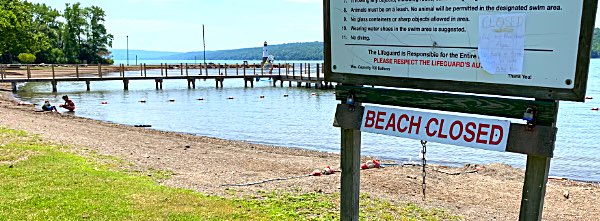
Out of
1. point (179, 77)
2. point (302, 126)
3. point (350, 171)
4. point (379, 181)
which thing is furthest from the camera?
point (179, 77)

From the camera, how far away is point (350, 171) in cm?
397

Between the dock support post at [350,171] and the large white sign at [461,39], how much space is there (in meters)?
0.54

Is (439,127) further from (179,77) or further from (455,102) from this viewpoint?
→ (179,77)

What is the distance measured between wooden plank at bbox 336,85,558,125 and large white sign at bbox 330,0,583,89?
127 millimetres

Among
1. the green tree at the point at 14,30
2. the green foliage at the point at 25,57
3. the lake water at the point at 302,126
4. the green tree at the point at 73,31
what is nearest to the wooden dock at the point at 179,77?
the green tree at the point at 14,30

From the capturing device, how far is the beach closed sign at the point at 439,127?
10.1 feet

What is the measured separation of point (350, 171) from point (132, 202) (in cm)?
283

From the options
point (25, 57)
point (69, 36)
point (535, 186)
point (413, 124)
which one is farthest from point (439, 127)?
point (69, 36)

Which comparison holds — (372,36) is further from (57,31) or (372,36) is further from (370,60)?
(57,31)

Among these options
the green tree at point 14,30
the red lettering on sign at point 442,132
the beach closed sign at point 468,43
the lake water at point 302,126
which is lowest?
the lake water at point 302,126

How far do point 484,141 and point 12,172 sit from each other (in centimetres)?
630

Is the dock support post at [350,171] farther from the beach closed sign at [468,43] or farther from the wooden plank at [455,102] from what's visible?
the beach closed sign at [468,43]

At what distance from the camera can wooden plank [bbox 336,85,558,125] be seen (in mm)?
2916

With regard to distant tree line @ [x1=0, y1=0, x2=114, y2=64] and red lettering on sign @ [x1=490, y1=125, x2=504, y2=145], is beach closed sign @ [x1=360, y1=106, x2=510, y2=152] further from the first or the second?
distant tree line @ [x1=0, y1=0, x2=114, y2=64]
